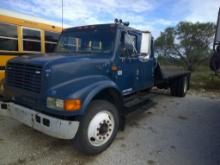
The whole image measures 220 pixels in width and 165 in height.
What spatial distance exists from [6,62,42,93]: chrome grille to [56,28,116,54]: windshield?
1.19 meters

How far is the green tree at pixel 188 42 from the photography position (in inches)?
976

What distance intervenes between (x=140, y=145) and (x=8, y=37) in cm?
463

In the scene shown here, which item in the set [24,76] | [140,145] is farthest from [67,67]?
[140,145]

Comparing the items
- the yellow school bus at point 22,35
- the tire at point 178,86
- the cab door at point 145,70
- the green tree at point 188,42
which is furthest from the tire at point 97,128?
the green tree at point 188,42

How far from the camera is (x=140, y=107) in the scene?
15.6 feet

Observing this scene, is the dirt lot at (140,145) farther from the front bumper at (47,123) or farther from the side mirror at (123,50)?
the side mirror at (123,50)

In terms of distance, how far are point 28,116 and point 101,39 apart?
1949 mm

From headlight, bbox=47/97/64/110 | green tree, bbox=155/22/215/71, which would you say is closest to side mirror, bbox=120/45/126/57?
headlight, bbox=47/97/64/110

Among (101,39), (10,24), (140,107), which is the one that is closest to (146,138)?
(140,107)

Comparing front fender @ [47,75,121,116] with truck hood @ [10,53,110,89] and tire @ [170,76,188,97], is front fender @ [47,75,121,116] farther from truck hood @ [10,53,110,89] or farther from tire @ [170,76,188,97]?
tire @ [170,76,188,97]

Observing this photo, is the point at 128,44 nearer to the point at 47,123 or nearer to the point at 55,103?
the point at 55,103

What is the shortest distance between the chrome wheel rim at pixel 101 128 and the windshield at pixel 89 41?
1242mm

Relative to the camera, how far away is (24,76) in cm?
338

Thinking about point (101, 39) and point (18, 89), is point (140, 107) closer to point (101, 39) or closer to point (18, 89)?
point (101, 39)
